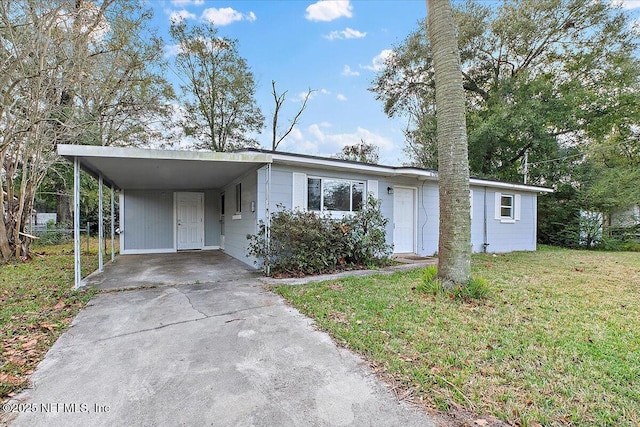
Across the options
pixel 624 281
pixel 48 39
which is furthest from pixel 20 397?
pixel 624 281

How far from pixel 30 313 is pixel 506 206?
41.9 feet

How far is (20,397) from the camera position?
2.12 metres

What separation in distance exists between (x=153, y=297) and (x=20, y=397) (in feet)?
8.33

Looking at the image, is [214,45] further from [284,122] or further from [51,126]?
[51,126]

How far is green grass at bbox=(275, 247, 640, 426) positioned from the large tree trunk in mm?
560

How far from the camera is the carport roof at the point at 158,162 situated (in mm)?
4691

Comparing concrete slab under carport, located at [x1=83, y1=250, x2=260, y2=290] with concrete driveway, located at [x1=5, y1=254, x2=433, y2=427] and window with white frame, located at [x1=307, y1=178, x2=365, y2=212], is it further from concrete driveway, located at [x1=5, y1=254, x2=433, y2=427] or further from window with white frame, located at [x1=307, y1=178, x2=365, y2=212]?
Answer: window with white frame, located at [x1=307, y1=178, x2=365, y2=212]

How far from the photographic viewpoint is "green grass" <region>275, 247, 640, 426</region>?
203 centimetres

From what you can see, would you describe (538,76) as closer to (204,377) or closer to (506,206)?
(506,206)

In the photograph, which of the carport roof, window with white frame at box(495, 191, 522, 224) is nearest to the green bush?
the carport roof

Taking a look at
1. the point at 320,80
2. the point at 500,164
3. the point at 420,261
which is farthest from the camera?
the point at 320,80

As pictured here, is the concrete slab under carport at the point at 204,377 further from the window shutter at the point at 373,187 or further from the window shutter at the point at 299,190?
the window shutter at the point at 373,187

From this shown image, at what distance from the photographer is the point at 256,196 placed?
6.59m

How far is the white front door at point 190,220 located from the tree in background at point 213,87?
285 inches
